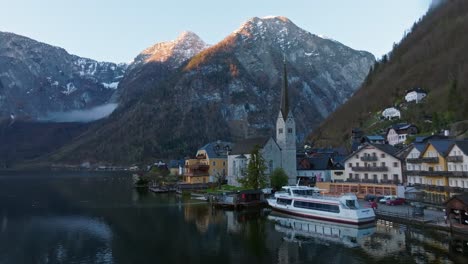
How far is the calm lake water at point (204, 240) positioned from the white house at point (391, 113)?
108842 mm

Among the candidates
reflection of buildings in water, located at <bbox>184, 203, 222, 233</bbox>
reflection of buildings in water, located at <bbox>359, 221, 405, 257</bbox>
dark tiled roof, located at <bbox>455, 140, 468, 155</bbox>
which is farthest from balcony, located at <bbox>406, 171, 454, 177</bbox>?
reflection of buildings in water, located at <bbox>184, 203, 222, 233</bbox>

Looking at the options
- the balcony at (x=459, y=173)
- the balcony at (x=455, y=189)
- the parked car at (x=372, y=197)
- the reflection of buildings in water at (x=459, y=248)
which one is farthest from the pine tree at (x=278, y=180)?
the reflection of buildings in water at (x=459, y=248)

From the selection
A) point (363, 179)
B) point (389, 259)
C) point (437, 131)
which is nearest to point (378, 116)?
point (437, 131)

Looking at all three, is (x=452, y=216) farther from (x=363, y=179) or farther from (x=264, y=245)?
(x=363, y=179)

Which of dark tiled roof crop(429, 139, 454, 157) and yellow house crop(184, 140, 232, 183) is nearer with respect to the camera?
dark tiled roof crop(429, 139, 454, 157)

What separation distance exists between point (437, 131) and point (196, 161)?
78949mm

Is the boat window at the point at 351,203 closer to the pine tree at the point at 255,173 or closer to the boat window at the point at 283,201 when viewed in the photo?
the boat window at the point at 283,201

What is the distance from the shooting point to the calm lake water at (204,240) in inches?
1833

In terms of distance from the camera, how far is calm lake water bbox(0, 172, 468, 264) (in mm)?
46562

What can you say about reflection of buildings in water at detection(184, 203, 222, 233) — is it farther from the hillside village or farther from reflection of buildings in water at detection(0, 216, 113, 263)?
the hillside village

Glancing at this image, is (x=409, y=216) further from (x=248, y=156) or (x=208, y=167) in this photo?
(x=208, y=167)

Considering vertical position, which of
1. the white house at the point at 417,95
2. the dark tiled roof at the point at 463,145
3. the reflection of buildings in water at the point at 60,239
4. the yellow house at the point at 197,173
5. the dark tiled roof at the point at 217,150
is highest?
the white house at the point at 417,95

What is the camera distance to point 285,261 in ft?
149

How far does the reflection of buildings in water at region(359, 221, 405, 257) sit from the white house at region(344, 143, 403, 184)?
24.2 m
